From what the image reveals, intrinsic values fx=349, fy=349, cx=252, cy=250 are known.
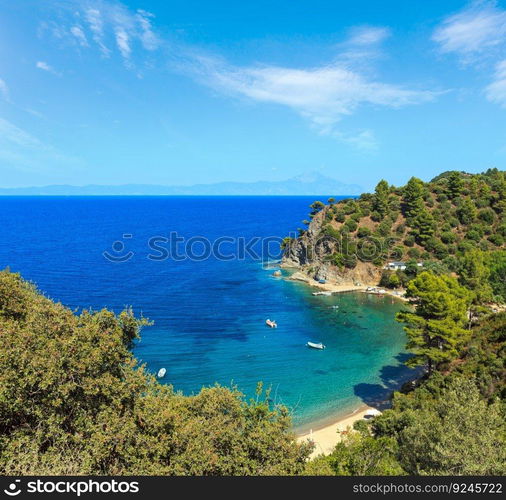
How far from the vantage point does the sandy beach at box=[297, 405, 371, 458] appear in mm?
28650

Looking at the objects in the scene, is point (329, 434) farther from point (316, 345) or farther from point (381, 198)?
point (381, 198)

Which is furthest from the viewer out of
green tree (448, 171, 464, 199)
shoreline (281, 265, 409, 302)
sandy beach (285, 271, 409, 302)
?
green tree (448, 171, 464, 199)

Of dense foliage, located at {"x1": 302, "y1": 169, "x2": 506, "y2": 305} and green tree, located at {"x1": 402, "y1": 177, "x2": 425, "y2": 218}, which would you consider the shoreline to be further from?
green tree, located at {"x1": 402, "y1": 177, "x2": 425, "y2": 218}

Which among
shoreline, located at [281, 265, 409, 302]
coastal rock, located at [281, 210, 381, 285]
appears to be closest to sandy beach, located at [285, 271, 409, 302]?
shoreline, located at [281, 265, 409, 302]

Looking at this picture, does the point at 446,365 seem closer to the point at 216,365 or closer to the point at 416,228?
the point at 216,365

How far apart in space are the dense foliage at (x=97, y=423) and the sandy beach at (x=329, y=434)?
16.0 meters

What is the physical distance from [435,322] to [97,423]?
101 feet

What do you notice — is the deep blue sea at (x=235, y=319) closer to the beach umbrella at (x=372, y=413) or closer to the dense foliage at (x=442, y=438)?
the beach umbrella at (x=372, y=413)

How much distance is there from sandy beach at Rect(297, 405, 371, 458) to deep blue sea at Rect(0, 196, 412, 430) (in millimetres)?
1080

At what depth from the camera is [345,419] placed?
108ft

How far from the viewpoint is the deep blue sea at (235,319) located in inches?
1542

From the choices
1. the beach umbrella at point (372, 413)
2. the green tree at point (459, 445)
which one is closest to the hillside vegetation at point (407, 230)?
the beach umbrella at point (372, 413)

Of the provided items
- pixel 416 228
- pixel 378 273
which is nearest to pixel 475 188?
pixel 416 228

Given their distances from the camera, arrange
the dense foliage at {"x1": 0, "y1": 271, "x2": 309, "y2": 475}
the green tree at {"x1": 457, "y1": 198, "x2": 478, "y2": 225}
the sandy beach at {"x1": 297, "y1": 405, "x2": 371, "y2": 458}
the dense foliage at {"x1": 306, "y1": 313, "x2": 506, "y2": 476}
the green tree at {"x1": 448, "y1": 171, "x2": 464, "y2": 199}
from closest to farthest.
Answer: the dense foliage at {"x1": 0, "y1": 271, "x2": 309, "y2": 475}
the dense foliage at {"x1": 306, "y1": 313, "x2": 506, "y2": 476}
the sandy beach at {"x1": 297, "y1": 405, "x2": 371, "y2": 458}
the green tree at {"x1": 457, "y1": 198, "x2": 478, "y2": 225}
the green tree at {"x1": 448, "y1": 171, "x2": 464, "y2": 199}
